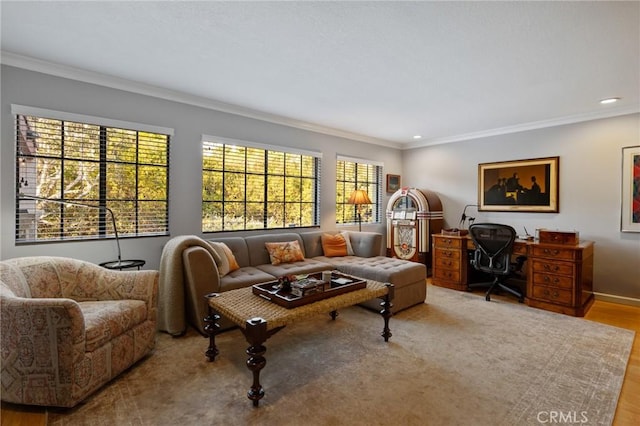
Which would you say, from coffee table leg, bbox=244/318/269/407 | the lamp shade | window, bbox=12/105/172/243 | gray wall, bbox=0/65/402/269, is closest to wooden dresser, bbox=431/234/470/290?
the lamp shade

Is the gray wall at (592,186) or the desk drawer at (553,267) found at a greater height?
the gray wall at (592,186)

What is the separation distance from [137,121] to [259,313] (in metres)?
2.59

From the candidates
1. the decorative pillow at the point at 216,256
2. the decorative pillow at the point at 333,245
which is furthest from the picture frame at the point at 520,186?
the decorative pillow at the point at 216,256

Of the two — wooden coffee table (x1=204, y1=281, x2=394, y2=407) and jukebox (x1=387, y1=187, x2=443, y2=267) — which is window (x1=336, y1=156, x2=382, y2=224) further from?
wooden coffee table (x1=204, y1=281, x2=394, y2=407)

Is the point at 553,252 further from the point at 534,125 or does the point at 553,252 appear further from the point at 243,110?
the point at 243,110

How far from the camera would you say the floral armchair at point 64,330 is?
1.75 metres

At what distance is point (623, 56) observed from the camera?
254 centimetres

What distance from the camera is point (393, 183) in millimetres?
6168

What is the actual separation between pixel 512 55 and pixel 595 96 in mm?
1744

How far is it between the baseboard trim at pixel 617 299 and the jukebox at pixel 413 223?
2.20 meters

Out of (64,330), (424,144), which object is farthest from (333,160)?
(64,330)

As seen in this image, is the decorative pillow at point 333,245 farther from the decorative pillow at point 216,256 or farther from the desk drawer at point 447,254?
the decorative pillow at point 216,256

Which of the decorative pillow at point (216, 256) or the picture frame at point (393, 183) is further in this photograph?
the picture frame at point (393, 183)

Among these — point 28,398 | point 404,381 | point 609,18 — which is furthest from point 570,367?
point 28,398
